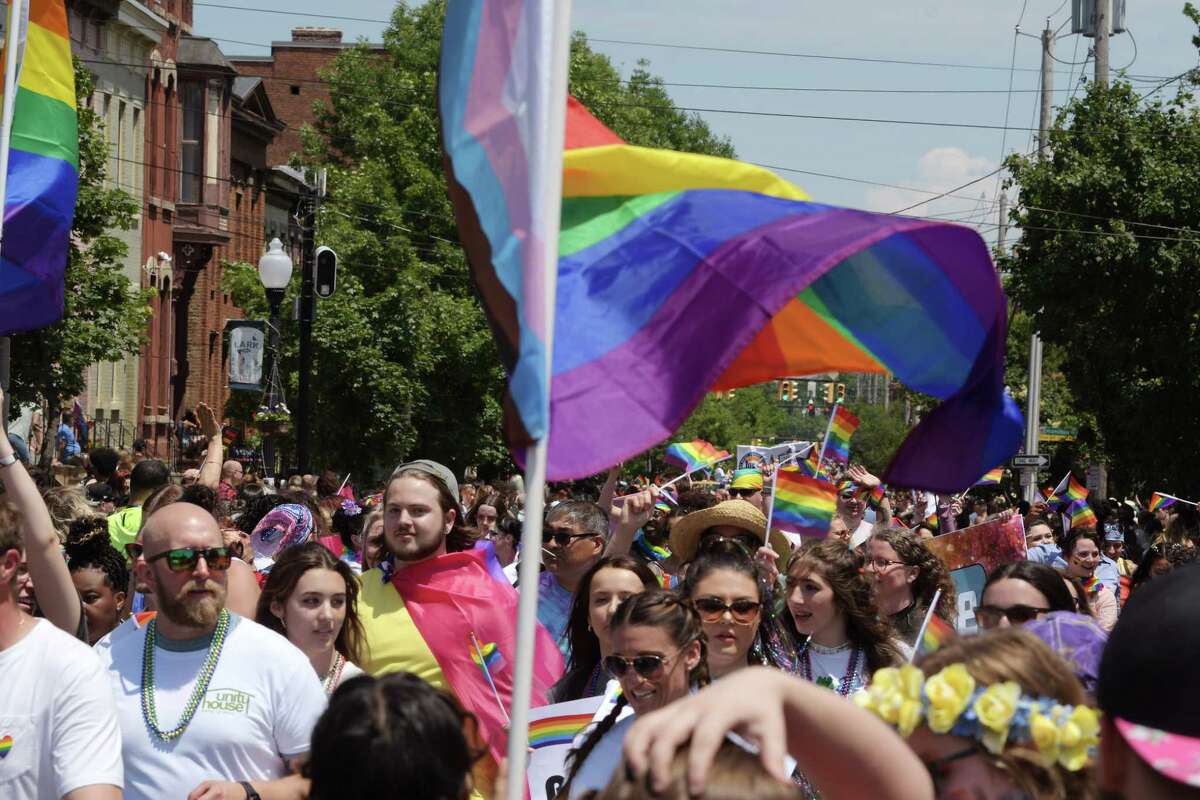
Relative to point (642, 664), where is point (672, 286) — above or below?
above

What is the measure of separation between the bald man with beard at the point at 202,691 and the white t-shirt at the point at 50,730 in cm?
31

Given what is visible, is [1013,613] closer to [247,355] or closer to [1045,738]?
[1045,738]

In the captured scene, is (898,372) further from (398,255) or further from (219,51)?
(219,51)

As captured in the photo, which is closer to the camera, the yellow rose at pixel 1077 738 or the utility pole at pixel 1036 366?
the yellow rose at pixel 1077 738

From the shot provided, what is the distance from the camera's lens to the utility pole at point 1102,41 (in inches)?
1149

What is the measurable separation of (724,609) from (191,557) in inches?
68.2

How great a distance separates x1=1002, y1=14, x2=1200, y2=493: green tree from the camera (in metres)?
27.2

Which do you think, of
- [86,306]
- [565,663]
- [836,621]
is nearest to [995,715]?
[836,621]

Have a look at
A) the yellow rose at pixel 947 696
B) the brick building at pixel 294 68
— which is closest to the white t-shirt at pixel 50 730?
the yellow rose at pixel 947 696

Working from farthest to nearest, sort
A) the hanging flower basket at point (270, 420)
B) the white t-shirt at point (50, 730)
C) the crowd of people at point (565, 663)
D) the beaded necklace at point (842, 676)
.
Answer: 1. the hanging flower basket at point (270, 420)
2. the beaded necklace at point (842, 676)
3. the white t-shirt at point (50, 730)
4. the crowd of people at point (565, 663)

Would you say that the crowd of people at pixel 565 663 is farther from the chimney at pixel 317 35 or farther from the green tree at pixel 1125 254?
the chimney at pixel 317 35

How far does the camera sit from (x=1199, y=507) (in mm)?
21281

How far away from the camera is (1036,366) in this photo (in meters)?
38.0

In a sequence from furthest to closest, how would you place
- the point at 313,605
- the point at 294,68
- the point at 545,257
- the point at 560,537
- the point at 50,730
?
1. the point at 294,68
2. the point at 560,537
3. the point at 313,605
4. the point at 50,730
5. the point at 545,257
